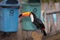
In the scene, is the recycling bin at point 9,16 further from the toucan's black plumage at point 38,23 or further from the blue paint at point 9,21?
the toucan's black plumage at point 38,23

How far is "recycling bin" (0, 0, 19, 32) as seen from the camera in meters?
7.06

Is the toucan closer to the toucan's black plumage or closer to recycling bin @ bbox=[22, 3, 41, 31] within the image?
the toucan's black plumage

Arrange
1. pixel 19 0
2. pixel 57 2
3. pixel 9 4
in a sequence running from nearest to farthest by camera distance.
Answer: pixel 9 4 < pixel 19 0 < pixel 57 2

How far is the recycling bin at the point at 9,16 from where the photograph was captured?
706cm

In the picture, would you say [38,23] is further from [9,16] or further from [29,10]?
[9,16]

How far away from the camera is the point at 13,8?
7090mm

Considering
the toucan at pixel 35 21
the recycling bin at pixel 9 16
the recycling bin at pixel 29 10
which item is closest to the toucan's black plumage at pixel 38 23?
the toucan at pixel 35 21

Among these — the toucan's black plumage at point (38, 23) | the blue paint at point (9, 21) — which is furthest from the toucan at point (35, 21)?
the blue paint at point (9, 21)

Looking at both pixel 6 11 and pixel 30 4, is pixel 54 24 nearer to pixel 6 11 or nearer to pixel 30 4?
pixel 30 4

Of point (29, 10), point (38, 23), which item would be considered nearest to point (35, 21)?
point (38, 23)

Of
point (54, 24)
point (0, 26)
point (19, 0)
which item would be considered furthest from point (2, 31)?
point (54, 24)

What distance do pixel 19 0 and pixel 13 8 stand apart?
57cm

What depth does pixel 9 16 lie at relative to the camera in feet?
23.4

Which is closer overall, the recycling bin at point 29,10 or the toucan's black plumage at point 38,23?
the toucan's black plumage at point 38,23
